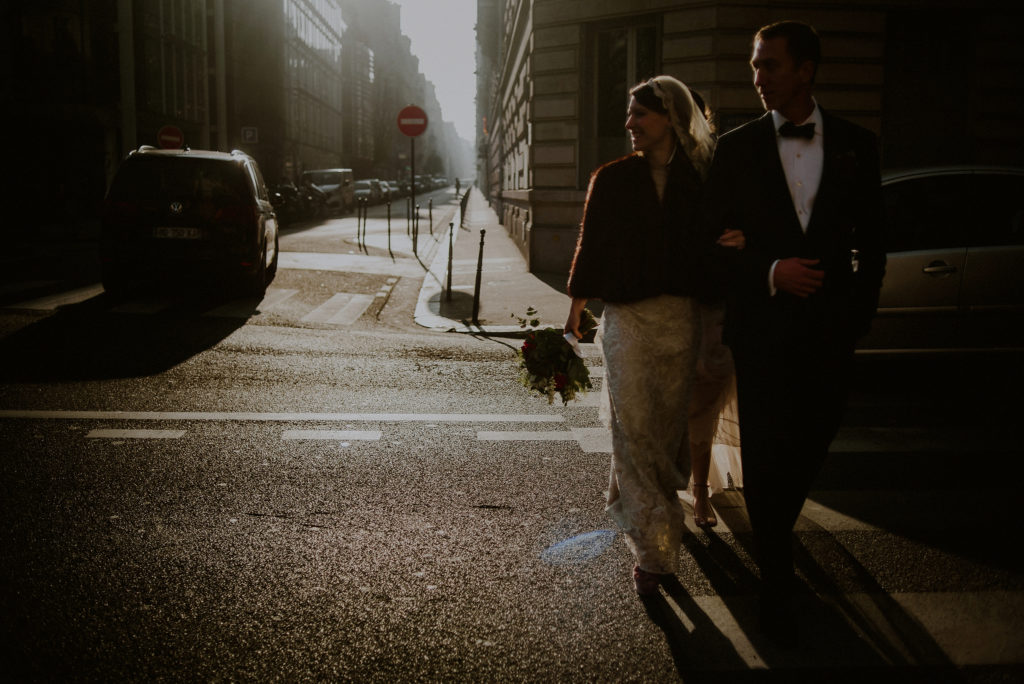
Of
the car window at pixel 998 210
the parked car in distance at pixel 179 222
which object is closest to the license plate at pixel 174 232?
the parked car in distance at pixel 179 222

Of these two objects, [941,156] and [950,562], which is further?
[941,156]

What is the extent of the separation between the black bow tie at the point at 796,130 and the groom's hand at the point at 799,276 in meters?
0.41

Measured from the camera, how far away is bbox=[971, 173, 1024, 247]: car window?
6.79 meters

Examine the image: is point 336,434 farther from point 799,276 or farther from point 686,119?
point 799,276

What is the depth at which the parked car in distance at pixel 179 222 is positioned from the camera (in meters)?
11.8

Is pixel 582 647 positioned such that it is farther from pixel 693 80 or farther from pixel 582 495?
pixel 693 80

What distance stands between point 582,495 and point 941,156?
12.6 m

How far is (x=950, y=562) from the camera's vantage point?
3.90 m

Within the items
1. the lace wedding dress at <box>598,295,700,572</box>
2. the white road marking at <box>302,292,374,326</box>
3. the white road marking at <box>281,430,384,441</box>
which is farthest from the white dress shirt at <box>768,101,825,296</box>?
the white road marking at <box>302,292,374,326</box>

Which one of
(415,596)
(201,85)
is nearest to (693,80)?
(415,596)

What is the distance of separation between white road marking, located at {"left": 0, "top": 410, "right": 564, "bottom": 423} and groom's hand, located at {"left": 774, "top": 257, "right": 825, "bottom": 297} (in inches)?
127

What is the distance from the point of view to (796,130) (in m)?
3.25

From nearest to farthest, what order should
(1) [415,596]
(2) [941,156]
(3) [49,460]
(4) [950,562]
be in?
(1) [415,596]
(4) [950,562]
(3) [49,460]
(2) [941,156]

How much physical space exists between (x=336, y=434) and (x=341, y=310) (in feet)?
20.5
